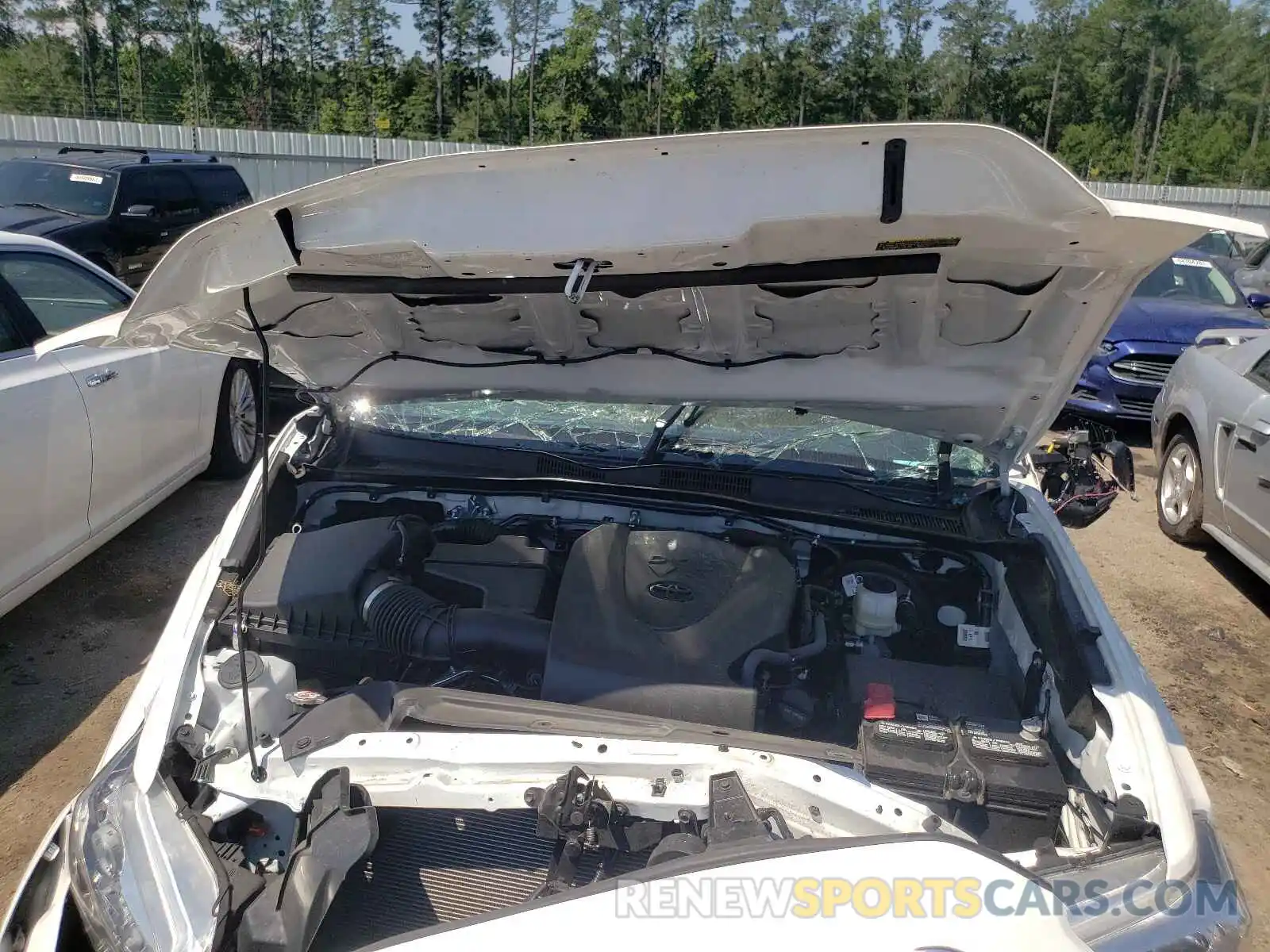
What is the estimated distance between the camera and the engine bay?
64.4 inches

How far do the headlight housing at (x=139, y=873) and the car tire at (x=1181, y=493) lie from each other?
5.41 meters

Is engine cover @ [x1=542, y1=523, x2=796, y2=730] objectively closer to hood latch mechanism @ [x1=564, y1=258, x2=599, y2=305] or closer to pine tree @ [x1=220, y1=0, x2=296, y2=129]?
hood latch mechanism @ [x1=564, y1=258, x2=599, y2=305]

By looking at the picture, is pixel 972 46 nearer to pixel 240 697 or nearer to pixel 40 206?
pixel 40 206

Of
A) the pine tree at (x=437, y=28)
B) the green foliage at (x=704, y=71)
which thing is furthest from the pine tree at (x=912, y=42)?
the pine tree at (x=437, y=28)

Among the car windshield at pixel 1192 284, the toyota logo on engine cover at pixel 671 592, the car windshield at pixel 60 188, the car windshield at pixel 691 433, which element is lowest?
the toyota logo on engine cover at pixel 671 592

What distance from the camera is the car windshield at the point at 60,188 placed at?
8.77 m

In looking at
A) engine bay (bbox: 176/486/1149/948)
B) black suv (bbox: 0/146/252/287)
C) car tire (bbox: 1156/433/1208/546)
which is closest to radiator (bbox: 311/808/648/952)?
engine bay (bbox: 176/486/1149/948)

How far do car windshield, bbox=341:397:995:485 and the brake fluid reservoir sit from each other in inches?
44.3

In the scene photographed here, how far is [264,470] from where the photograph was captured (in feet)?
6.91

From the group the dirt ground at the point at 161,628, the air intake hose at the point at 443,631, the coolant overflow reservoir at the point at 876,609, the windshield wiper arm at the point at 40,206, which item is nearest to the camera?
the air intake hose at the point at 443,631

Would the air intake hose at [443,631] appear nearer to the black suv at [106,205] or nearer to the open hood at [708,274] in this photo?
the open hood at [708,274]

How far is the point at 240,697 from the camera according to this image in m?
1.92

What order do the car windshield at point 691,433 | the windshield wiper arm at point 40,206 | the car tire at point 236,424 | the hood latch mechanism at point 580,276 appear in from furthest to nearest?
the windshield wiper arm at point 40,206 → the car tire at point 236,424 → the car windshield at point 691,433 → the hood latch mechanism at point 580,276

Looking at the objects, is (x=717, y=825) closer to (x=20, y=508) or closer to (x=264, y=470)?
(x=264, y=470)
